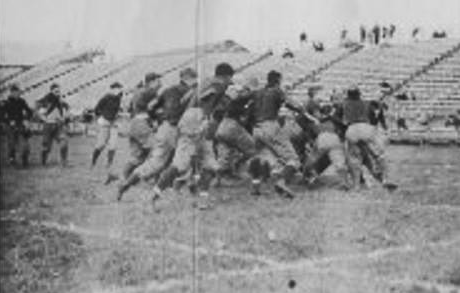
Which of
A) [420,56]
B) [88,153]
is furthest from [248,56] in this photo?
[88,153]

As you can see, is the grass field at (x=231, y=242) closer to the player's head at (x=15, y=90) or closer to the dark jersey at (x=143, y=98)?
the dark jersey at (x=143, y=98)

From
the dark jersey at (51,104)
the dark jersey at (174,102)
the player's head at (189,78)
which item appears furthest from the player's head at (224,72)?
the dark jersey at (51,104)

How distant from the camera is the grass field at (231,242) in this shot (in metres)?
6.32

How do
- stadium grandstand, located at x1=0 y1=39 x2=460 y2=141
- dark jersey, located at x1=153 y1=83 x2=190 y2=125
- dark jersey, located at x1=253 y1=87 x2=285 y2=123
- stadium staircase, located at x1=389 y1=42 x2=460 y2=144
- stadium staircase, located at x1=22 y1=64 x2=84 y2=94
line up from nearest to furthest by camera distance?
dark jersey, located at x1=153 y1=83 x2=190 y2=125 → dark jersey, located at x1=253 y1=87 x2=285 y2=123 → stadium staircase, located at x1=389 y1=42 x2=460 y2=144 → stadium grandstand, located at x1=0 y1=39 x2=460 y2=141 → stadium staircase, located at x1=22 y1=64 x2=84 y2=94

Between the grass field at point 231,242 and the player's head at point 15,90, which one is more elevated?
the player's head at point 15,90

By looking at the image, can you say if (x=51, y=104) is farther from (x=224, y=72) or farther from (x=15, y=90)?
(x=224, y=72)

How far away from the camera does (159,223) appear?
29.0 ft

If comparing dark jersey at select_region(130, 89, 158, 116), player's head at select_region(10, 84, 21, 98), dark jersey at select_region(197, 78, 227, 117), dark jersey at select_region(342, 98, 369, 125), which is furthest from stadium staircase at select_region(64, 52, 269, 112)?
dark jersey at select_region(197, 78, 227, 117)

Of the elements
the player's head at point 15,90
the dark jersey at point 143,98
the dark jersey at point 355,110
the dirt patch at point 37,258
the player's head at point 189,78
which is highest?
the player's head at point 15,90

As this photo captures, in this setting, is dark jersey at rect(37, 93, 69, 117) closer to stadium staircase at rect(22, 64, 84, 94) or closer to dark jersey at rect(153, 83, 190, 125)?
dark jersey at rect(153, 83, 190, 125)

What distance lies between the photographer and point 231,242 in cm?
777

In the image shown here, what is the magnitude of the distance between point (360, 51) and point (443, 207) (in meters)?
28.7

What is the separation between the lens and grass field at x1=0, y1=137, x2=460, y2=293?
6324 millimetres

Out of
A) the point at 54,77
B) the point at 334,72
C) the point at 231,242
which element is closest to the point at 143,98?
the point at 231,242
